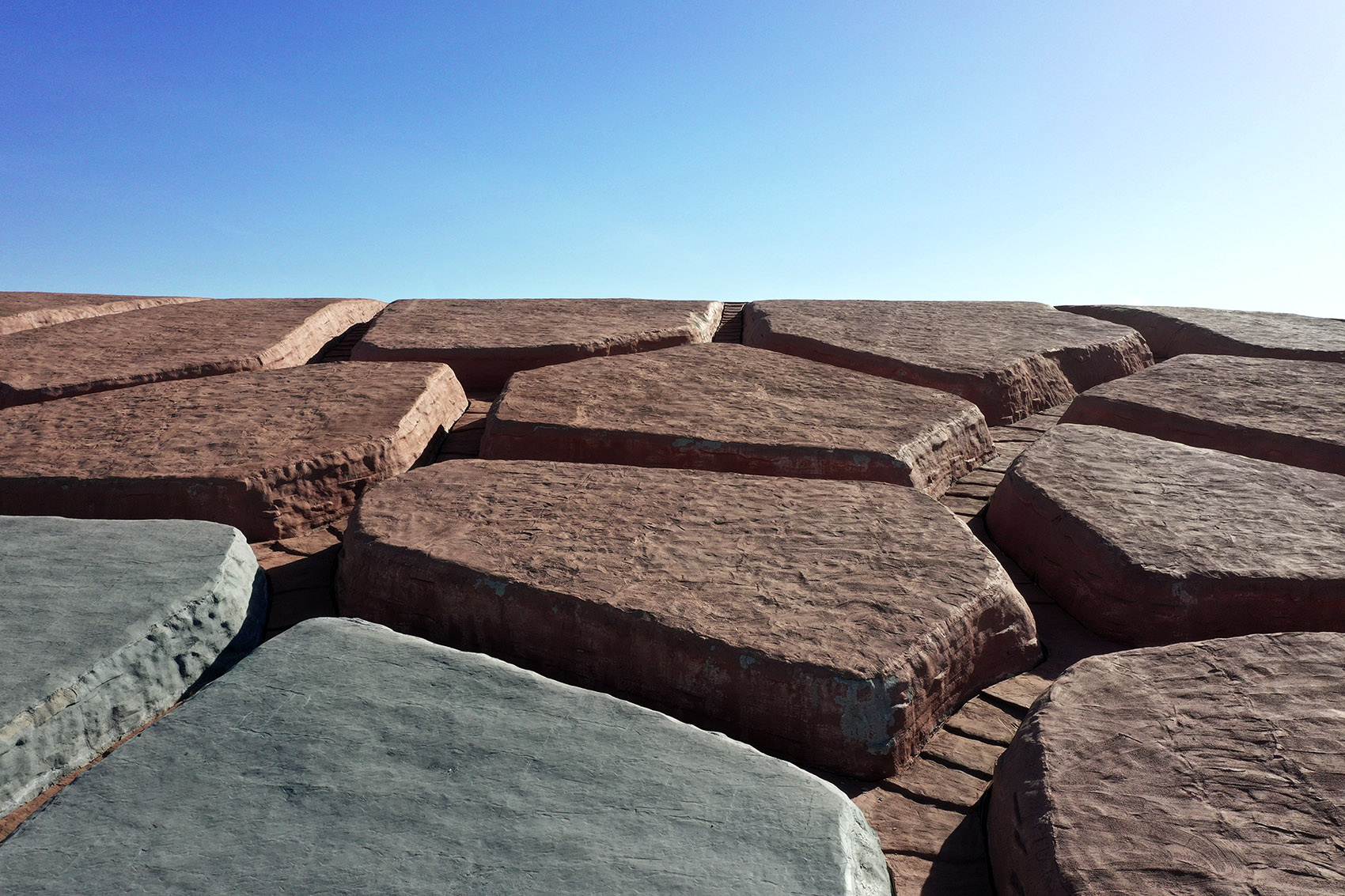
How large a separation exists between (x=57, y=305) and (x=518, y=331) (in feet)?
5.75

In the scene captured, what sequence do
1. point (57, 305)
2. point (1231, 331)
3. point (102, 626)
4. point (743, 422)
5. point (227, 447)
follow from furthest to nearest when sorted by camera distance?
point (57, 305) < point (1231, 331) < point (743, 422) < point (227, 447) < point (102, 626)

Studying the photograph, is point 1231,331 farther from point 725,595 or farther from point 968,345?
point 725,595

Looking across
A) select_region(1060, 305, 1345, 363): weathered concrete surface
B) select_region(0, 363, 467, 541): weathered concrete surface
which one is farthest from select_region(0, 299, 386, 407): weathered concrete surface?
select_region(1060, 305, 1345, 363): weathered concrete surface

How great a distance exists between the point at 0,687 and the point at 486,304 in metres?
2.12

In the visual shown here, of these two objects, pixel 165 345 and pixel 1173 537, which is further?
pixel 165 345

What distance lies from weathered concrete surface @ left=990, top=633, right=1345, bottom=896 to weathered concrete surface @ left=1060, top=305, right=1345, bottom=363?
1.83 m

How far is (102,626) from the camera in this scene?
1.00 metres

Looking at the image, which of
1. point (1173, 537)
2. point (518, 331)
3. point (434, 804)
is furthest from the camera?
point (518, 331)

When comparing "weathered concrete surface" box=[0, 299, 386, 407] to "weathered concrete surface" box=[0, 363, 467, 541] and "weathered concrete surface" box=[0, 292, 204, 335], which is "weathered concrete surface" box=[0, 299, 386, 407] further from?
"weathered concrete surface" box=[0, 292, 204, 335]

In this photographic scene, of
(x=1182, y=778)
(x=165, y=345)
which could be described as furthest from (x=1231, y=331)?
(x=165, y=345)

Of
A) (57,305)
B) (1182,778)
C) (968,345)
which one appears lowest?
(1182,778)

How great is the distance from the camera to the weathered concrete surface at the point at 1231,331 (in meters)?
2.46

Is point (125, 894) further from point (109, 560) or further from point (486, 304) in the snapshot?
point (486, 304)

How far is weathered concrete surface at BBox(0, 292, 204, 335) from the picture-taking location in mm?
2760
